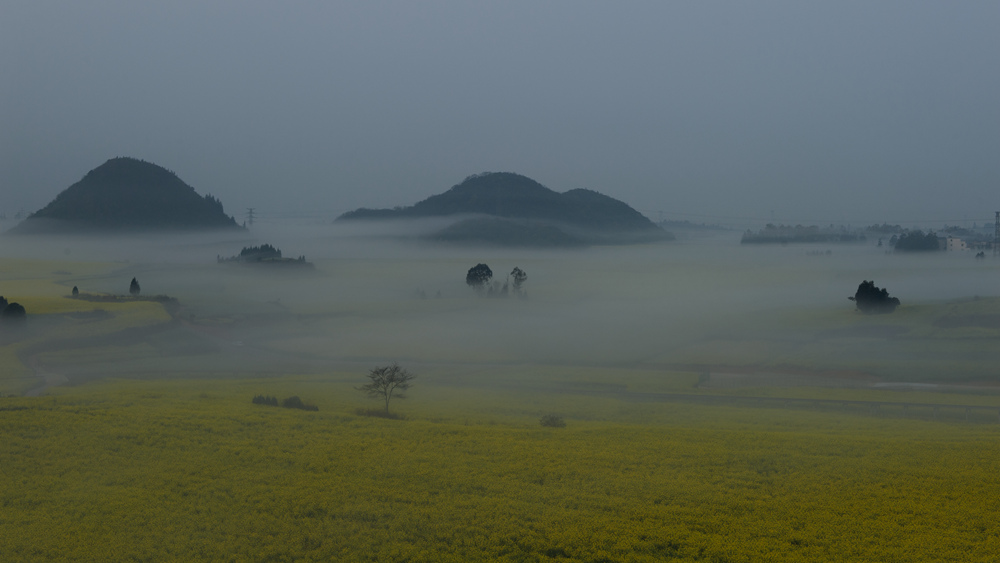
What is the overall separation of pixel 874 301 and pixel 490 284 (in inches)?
3292

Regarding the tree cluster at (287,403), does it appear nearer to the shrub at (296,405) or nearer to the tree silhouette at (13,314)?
the shrub at (296,405)

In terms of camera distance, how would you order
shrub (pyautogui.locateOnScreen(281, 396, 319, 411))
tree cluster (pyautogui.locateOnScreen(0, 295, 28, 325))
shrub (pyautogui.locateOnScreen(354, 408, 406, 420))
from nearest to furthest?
shrub (pyautogui.locateOnScreen(354, 408, 406, 420)) → shrub (pyautogui.locateOnScreen(281, 396, 319, 411)) → tree cluster (pyautogui.locateOnScreen(0, 295, 28, 325))

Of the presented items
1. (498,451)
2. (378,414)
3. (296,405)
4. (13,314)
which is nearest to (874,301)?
(378,414)

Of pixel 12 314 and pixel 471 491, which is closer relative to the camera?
pixel 471 491

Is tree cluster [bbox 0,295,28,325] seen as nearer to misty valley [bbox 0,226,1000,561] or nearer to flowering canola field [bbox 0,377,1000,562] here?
misty valley [bbox 0,226,1000,561]

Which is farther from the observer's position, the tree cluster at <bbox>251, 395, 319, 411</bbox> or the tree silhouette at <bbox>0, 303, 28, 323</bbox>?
the tree silhouette at <bbox>0, 303, 28, 323</bbox>

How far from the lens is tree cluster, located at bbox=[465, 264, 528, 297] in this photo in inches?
6565

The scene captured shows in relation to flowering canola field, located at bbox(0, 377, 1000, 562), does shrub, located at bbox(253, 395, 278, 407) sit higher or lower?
lower

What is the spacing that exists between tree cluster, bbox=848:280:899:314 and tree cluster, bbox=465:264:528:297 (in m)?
68.0

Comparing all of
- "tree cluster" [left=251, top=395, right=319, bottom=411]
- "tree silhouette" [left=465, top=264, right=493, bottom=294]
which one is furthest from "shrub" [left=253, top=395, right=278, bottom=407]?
"tree silhouette" [left=465, top=264, right=493, bottom=294]

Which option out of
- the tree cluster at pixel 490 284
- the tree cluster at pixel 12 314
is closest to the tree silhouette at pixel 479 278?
the tree cluster at pixel 490 284

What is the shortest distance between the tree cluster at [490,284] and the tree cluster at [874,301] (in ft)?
223

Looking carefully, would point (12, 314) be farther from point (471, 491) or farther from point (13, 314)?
point (471, 491)

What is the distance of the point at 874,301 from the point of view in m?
126
